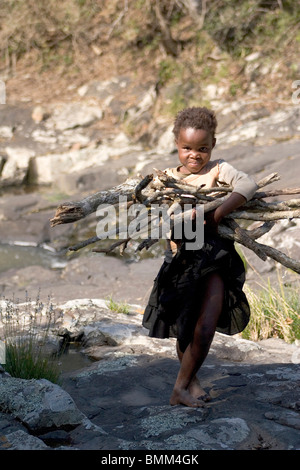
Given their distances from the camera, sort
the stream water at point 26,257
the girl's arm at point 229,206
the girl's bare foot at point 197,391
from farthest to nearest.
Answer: the stream water at point 26,257 → the girl's bare foot at point 197,391 → the girl's arm at point 229,206

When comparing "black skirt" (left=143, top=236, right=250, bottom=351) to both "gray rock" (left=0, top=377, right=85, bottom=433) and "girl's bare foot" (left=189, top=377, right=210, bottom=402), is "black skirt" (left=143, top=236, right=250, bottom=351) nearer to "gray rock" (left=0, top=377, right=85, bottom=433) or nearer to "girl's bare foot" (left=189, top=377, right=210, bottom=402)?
"girl's bare foot" (left=189, top=377, right=210, bottom=402)

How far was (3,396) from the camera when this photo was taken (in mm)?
3389

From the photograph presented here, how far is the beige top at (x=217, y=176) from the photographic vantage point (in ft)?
10.9

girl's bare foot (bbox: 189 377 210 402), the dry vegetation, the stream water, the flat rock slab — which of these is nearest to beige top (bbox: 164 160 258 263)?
girl's bare foot (bbox: 189 377 210 402)

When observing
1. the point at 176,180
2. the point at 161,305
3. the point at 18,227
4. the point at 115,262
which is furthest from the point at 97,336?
the point at 18,227

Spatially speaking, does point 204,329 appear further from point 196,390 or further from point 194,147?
point 194,147

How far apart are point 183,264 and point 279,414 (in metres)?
0.93

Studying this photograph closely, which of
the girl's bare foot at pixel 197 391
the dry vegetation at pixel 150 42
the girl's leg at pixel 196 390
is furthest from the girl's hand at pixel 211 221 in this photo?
the dry vegetation at pixel 150 42

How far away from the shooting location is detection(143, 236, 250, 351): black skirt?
338cm

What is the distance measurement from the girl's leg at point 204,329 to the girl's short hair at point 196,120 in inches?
32.0

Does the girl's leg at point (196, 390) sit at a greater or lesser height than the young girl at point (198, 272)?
lesser

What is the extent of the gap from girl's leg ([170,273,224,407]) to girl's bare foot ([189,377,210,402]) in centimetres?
6

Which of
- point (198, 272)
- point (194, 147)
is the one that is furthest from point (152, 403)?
point (194, 147)

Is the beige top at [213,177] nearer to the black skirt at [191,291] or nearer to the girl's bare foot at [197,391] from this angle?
the black skirt at [191,291]
